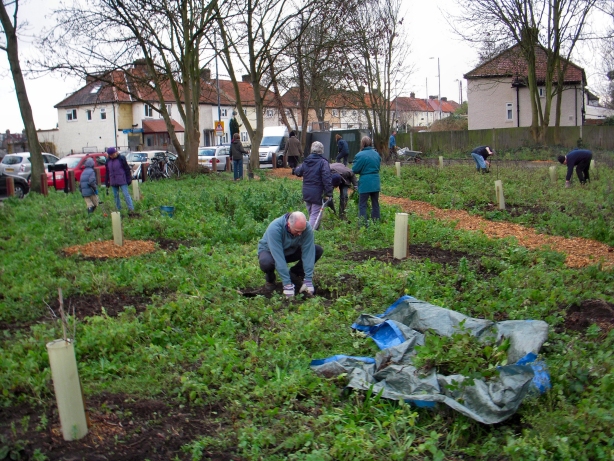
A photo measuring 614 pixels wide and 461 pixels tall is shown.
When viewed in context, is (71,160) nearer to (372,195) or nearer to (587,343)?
(372,195)

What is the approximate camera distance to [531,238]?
11.4 meters

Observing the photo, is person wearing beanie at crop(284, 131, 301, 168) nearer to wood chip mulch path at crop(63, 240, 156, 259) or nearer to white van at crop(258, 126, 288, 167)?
white van at crop(258, 126, 288, 167)

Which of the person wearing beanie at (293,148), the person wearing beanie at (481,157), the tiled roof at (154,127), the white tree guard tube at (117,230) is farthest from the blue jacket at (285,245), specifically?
the tiled roof at (154,127)

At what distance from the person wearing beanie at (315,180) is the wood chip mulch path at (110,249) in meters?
3.00

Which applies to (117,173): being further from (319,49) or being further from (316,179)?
(319,49)

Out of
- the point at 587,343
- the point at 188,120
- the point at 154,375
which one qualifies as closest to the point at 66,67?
the point at 188,120

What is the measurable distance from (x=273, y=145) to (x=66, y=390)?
32.9 metres

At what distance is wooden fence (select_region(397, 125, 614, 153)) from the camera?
3862 centimetres

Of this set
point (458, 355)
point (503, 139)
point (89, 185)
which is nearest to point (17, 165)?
point (89, 185)

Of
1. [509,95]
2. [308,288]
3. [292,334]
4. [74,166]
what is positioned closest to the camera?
[292,334]

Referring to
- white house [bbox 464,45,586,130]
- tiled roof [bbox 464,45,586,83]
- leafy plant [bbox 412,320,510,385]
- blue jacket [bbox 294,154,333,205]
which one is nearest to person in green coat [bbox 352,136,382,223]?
blue jacket [bbox 294,154,333,205]

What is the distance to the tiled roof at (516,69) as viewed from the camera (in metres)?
40.7

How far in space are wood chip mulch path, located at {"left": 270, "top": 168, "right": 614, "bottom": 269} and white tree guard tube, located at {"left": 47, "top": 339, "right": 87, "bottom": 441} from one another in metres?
7.04

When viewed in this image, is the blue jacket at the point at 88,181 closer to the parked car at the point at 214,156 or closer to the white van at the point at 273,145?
the parked car at the point at 214,156
